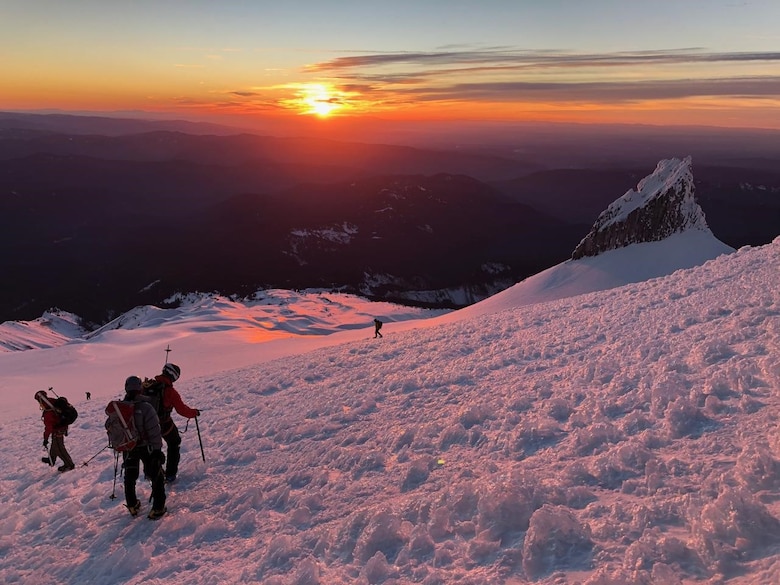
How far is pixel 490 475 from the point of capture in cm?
639

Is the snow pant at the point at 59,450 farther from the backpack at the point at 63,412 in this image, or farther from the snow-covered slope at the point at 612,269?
the snow-covered slope at the point at 612,269

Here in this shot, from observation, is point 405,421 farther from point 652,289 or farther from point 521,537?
point 652,289

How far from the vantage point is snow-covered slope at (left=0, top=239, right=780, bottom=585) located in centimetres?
490

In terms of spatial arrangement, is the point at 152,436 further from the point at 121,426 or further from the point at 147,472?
the point at 147,472

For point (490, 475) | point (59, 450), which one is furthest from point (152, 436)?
point (490, 475)

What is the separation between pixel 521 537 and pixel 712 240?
4040 centimetres

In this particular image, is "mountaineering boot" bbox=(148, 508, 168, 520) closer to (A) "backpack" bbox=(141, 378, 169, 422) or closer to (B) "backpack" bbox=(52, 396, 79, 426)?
(A) "backpack" bbox=(141, 378, 169, 422)

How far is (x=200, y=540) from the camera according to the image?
6.70 meters

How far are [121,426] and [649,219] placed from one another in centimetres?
3936

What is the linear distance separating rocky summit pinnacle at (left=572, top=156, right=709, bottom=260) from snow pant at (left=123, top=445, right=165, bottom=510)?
1367 inches

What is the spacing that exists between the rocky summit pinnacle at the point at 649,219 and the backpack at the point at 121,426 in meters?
35.0

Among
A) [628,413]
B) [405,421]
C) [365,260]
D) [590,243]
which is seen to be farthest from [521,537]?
[365,260]

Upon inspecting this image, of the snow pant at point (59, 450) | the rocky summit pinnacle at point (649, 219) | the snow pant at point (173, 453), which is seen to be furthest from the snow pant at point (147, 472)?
the rocky summit pinnacle at point (649, 219)

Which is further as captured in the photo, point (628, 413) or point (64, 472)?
point (64, 472)
